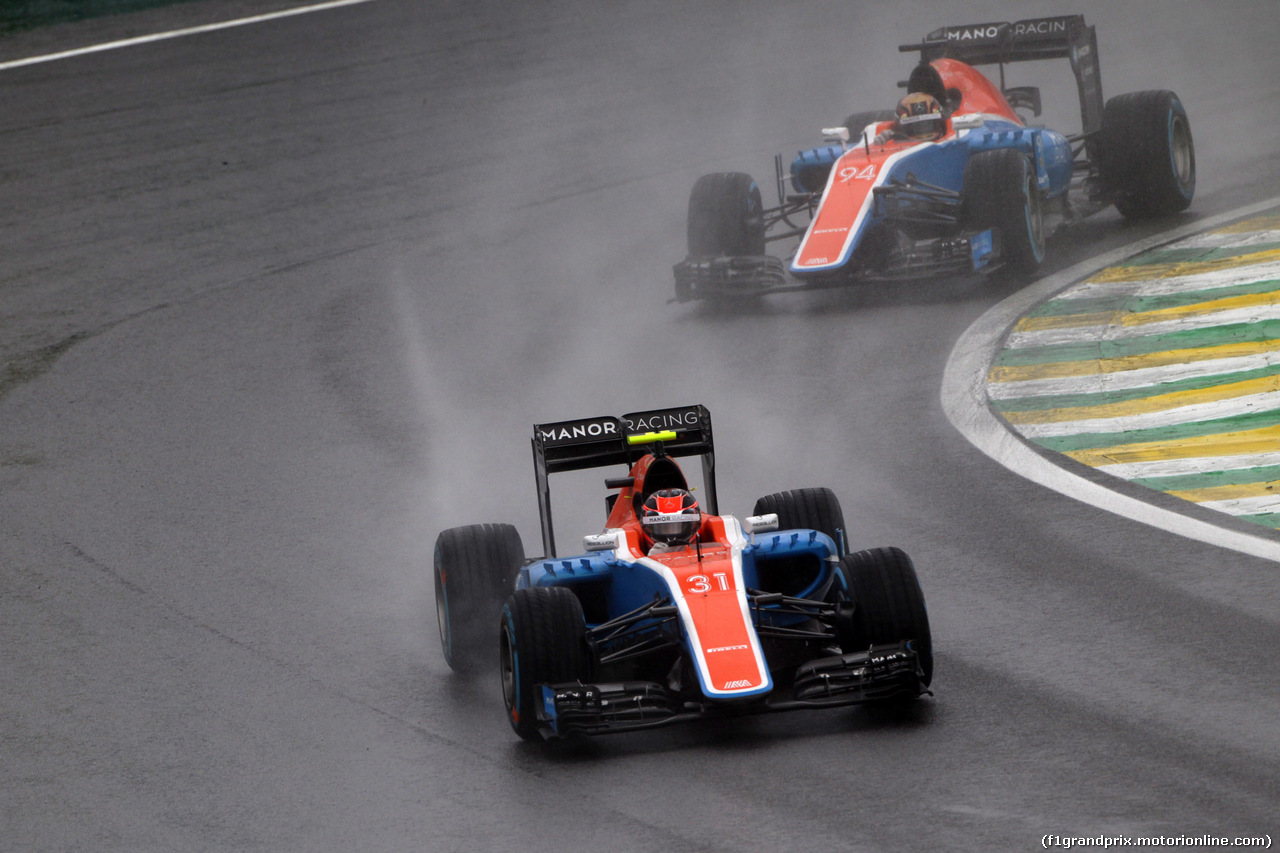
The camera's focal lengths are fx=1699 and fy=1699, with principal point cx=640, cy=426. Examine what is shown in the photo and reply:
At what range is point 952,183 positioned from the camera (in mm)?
16125

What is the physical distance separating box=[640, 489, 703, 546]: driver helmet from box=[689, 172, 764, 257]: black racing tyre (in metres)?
8.39

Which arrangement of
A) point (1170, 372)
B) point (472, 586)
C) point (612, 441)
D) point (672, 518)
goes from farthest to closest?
point (1170, 372) → point (612, 441) → point (472, 586) → point (672, 518)

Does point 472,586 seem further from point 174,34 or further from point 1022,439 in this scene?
point 174,34

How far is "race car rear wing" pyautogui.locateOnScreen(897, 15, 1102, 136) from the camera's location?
17.1m

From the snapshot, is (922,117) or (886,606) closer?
(886,606)

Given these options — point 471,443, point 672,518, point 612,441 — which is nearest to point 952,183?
point 471,443

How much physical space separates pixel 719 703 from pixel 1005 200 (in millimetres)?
9057

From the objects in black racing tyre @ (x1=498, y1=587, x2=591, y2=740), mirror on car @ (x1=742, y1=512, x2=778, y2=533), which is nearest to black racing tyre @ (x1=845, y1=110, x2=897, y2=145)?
mirror on car @ (x1=742, y1=512, x2=778, y2=533)

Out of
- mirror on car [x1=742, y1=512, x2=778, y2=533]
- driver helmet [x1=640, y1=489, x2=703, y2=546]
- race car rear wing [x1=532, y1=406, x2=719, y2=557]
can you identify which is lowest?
mirror on car [x1=742, y1=512, x2=778, y2=533]

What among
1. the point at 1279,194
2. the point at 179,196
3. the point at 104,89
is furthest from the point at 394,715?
the point at 104,89

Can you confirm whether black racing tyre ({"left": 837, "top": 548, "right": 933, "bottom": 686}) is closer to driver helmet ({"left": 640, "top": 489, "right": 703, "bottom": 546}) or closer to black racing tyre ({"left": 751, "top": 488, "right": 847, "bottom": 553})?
driver helmet ({"left": 640, "top": 489, "right": 703, "bottom": 546})

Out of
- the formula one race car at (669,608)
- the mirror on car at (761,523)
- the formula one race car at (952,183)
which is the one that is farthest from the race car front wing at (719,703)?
the formula one race car at (952,183)

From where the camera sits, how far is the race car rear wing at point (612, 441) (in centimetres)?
924

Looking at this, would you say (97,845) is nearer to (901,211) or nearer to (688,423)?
(688,423)
